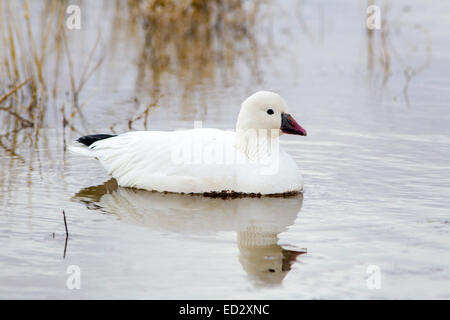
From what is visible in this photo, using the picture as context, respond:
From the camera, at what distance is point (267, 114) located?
291 inches

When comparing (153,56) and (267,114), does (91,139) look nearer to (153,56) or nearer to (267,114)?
(267,114)

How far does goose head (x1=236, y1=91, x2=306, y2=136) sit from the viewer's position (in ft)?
24.2

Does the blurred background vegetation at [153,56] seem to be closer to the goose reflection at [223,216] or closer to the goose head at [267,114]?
the goose head at [267,114]

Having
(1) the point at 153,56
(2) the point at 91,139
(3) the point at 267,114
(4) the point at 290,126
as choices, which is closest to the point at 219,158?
(3) the point at 267,114

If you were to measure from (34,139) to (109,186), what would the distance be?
70.4 inches

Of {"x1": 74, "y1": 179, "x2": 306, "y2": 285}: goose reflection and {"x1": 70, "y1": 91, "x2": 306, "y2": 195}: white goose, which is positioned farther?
{"x1": 70, "y1": 91, "x2": 306, "y2": 195}: white goose

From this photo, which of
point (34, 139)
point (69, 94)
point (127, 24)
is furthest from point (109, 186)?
point (127, 24)

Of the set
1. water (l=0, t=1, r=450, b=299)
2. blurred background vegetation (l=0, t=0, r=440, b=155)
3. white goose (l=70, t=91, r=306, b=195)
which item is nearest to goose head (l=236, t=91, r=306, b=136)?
white goose (l=70, t=91, r=306, b=195)

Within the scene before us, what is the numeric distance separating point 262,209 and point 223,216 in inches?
15.8

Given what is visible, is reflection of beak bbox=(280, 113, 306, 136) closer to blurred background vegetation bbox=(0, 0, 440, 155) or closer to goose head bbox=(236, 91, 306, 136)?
goose head bbox=(236, 91, 306, 136)

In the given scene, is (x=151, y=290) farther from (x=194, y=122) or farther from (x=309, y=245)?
(x=194, y=122)

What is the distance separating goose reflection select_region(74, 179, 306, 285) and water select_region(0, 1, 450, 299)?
0.02m

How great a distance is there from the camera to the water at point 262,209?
17.0 feet

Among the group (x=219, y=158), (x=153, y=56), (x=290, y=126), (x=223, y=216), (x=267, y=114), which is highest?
(x=153, y=56)
